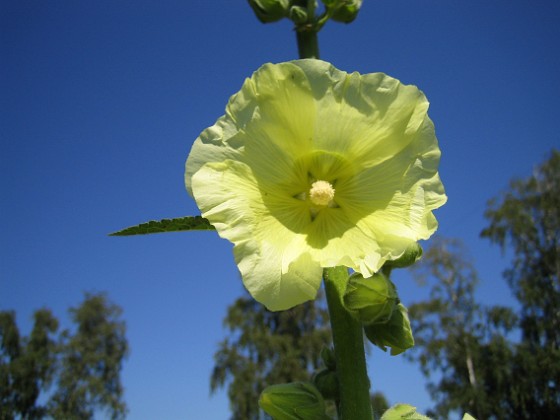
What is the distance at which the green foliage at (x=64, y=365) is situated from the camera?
89.2ft

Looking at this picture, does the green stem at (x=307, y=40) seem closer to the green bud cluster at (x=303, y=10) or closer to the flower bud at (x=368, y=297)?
the green bud cluster at (x=303, y=10)

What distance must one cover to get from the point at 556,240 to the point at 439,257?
4.23 metres

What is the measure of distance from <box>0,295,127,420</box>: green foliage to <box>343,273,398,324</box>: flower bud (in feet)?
92.1

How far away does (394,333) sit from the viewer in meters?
1.59

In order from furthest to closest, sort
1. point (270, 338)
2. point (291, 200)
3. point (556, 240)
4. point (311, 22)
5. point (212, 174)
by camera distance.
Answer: point (270, 338) → point (556, 240) → point (311, 22) → point (291, 200) → point (212, 174)

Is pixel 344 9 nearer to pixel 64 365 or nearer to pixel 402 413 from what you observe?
pixel 402 413

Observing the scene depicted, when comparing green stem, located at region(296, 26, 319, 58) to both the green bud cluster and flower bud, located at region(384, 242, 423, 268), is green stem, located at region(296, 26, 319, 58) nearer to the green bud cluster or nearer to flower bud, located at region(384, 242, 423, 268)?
the green bud cluster

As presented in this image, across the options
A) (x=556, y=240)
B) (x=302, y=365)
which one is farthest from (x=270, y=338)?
(x=556, y=240)

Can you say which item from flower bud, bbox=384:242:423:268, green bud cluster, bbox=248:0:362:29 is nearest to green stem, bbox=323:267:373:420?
flower bud, bbox=384:242:423:268

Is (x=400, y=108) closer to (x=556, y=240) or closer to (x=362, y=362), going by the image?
(x=362, y=362)

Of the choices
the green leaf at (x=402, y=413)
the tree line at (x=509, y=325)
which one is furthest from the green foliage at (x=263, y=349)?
the green leaf at (x=402, y=413)

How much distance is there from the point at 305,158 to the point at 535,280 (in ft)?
69.3

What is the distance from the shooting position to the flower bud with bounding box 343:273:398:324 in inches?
57.8

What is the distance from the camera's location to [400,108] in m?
1.55
